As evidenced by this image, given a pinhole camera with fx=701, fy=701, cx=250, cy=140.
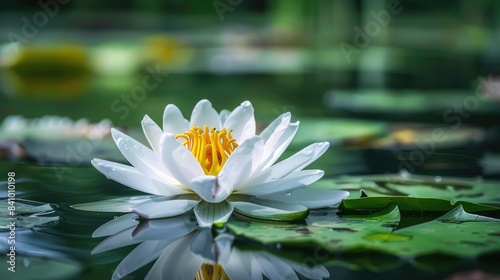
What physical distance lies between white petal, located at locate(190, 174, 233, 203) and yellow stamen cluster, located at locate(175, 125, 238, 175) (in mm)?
75

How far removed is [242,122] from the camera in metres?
1.41

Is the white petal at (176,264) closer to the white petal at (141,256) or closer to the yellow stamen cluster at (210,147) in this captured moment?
the white petal at (141,256)

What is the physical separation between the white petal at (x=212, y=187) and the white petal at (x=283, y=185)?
63 mm

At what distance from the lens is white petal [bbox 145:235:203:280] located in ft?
3.26

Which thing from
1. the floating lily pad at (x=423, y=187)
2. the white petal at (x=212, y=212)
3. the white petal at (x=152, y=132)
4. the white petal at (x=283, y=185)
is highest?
the white petal at (x=152, y=132)

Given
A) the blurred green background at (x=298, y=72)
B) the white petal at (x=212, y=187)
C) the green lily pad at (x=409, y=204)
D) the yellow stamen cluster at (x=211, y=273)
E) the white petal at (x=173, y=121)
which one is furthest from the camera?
the blurred green background at (x=298, y=72)

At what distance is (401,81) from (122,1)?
20.0ft

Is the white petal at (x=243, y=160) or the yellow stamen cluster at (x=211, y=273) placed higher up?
the white petal at (x=243, y=160)

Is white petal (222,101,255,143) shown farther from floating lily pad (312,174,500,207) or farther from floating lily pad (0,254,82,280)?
floating lily pad (0,254,82,280)

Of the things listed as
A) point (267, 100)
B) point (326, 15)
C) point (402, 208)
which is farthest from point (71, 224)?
point (326, 15)

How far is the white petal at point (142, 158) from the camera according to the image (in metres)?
1.24

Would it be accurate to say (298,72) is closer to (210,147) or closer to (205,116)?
(205,116)

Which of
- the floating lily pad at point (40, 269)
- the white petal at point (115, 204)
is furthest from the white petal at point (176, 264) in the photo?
the white petal at point (115, 204)

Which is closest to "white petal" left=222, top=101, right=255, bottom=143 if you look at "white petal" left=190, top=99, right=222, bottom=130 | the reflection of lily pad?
"white petal" left=190, top=99, right=222, bottom=130
